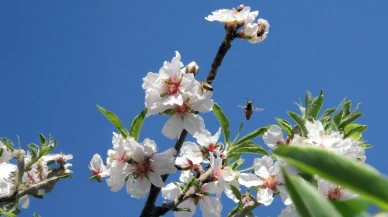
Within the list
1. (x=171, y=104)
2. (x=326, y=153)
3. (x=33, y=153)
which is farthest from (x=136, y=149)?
(x=326, y=153)

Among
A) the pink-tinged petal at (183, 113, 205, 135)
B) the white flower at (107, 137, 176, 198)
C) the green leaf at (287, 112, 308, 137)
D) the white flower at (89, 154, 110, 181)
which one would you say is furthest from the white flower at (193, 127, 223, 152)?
the white flower at (89, 154, 110, 181)

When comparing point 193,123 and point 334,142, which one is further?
point 193,123

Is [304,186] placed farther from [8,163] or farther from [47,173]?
[47,173]

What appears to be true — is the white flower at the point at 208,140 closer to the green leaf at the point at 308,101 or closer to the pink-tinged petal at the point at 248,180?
the pink-tinged petal at the point at 248,180

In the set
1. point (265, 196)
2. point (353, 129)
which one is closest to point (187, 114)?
point (265, 196)

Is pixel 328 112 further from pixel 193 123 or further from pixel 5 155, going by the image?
pixel 5 155

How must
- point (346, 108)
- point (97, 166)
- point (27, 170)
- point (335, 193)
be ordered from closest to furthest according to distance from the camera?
point (335, 193) → point (346, 108) → point (97, 166) → point (27, 170)
